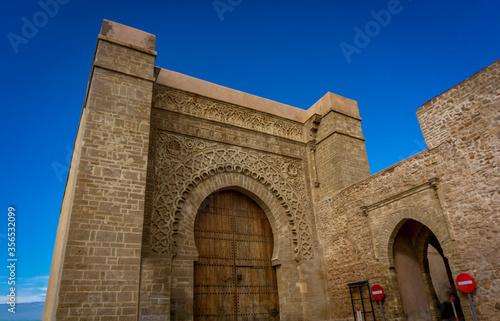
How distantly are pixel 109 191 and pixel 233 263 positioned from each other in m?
3.15

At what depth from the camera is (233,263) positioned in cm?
755

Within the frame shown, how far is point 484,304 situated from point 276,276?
157 inches

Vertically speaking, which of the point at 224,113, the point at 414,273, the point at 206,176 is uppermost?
the point at 224,113

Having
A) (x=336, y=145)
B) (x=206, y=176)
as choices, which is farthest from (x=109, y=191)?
(x=336, y=145)

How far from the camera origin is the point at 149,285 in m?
5.96

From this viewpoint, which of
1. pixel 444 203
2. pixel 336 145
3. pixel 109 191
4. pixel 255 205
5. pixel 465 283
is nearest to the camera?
pixel 465 283

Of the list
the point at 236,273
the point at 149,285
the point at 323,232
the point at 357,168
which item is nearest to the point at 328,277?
the point at 323,232

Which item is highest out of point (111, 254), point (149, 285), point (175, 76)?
point (175, 76)

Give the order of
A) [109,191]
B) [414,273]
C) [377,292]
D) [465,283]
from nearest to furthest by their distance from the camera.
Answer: [465,283]
[109,191]
[377,292]
[414,273]

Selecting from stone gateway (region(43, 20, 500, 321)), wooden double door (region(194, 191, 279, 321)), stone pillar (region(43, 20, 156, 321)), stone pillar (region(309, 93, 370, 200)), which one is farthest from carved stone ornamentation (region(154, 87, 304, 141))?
wooden double door (region(194, 191, 279, 321))

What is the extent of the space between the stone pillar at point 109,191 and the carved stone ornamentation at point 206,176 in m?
0.90

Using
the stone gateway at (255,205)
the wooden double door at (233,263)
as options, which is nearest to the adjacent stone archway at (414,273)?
the stone gateway at (255,205)

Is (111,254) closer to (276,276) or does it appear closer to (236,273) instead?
(236,273)

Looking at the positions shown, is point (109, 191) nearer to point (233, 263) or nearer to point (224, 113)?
point (233, 263)
